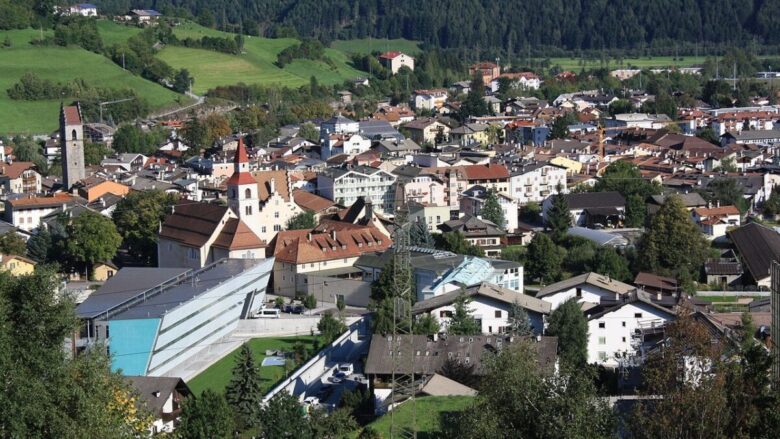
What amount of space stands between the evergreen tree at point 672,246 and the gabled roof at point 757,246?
2.31 ft

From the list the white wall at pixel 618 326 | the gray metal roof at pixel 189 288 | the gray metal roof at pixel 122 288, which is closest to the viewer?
the white wall at pixel 618 326

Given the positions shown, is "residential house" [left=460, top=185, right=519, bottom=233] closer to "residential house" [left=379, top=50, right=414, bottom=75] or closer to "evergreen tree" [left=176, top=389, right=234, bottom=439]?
"evergreen tree" [left=176, top=389, right=234, bottom=439]

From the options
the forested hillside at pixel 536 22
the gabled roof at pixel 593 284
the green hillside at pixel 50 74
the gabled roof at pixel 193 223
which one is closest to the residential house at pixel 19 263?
the gabled roof at pixel 193 223

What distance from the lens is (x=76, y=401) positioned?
8.71 metres

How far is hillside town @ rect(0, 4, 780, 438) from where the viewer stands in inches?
375

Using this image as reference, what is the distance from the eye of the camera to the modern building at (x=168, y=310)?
590 inches

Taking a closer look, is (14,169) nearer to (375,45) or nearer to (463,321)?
(463,321)

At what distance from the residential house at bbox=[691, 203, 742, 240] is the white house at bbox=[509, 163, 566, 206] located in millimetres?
4140

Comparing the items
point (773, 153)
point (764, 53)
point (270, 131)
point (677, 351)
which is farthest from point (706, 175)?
point (764, 53)

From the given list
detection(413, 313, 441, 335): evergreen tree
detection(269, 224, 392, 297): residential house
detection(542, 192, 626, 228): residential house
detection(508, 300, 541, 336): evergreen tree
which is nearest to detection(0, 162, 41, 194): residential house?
detection(269, 224, 392, 297): residential house

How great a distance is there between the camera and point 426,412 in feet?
39.5

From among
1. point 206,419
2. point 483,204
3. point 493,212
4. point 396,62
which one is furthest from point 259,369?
point 396,62

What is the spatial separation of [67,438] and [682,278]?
11967 millimetres

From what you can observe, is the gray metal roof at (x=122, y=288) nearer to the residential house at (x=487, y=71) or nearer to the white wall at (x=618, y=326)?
the white wall at (x=618, y=326)
